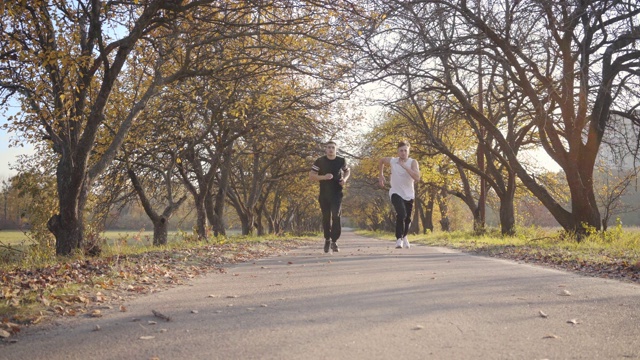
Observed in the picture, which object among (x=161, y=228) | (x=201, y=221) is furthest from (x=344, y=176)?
(x=161, y=228)

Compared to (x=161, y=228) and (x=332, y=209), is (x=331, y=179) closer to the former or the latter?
(x=332, y=209)

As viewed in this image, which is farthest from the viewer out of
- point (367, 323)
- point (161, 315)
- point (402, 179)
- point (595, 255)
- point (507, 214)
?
point (507, 214)

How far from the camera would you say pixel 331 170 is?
9.84 m

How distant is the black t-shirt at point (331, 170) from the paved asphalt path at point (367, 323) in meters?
3.68

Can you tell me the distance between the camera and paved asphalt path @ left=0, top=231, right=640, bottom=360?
3.22m

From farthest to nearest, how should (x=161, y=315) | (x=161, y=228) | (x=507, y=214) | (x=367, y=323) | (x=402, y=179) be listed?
(x=507, y=214)
(x=161, y=228)
(x=402, y=179)
(x=161, y=315)
(x=367, y=323)

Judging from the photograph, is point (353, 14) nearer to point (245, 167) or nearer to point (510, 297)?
point (510, 297)

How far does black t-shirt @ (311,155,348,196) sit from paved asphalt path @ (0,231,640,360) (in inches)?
145

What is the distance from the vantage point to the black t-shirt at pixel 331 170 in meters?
9.85

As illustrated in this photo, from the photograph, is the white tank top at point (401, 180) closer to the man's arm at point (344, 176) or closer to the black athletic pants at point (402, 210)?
the black athletic pants at point (402, 210)

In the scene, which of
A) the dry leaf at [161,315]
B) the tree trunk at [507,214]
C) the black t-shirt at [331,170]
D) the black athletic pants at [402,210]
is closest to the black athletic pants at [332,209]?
the black t-shirt at [331,170]

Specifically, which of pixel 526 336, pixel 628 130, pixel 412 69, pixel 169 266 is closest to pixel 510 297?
pixel 526 336

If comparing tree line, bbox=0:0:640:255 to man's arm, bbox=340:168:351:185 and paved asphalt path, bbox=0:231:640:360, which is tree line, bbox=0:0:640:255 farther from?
paved asphalt path, bbox=0:231:640:360

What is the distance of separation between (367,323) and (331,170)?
19.8 ft
